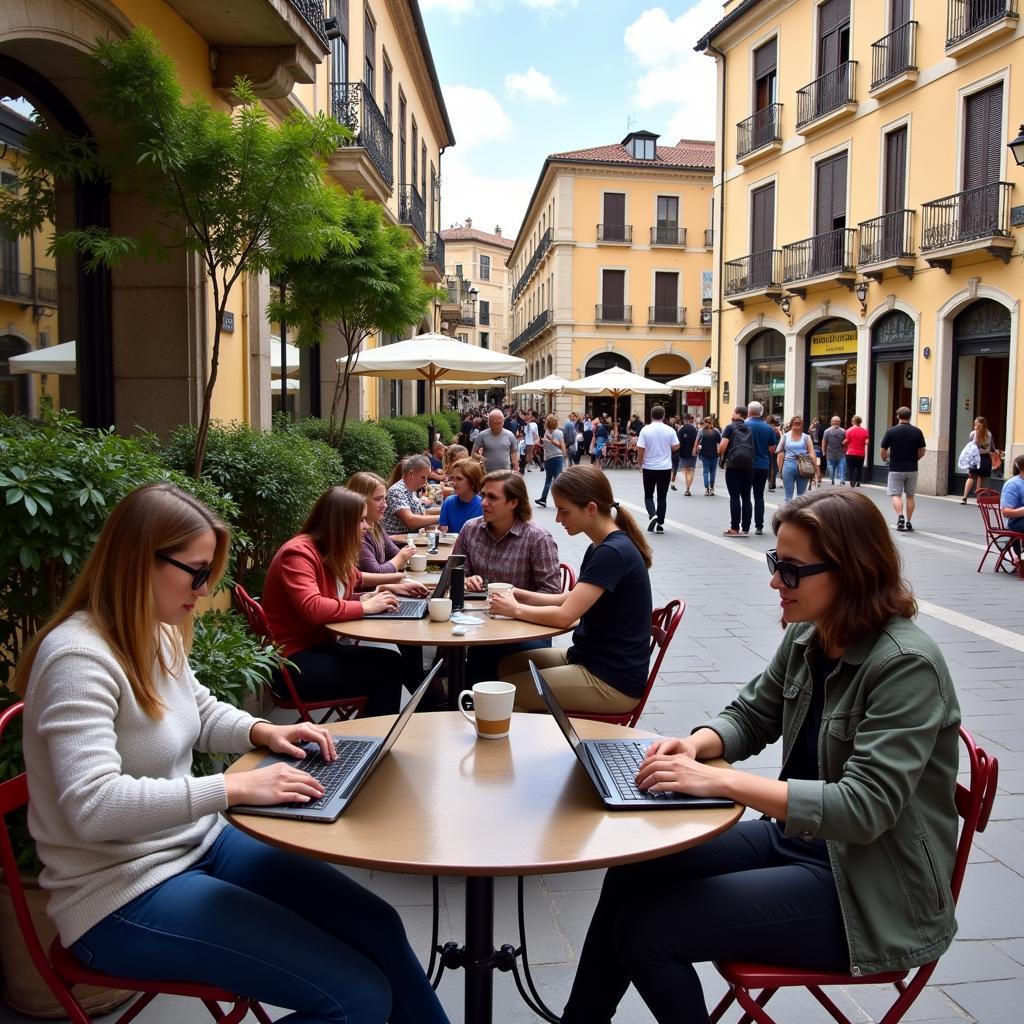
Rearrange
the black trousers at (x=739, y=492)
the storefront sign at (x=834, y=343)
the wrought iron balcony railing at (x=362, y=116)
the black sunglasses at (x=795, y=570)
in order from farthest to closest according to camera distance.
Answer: the storefront sign at (x=834, y=343) < the black trousers at (x=739, y=492) < the wrought iron balcony railing at (x=362, y=116) < the black sunglasses at (x=795, y=570)

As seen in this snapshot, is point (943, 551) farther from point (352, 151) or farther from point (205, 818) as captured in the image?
point (205, 818)

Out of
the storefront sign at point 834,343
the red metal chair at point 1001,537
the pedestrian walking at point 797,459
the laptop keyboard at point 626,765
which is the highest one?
the storefront sign at point 834,343

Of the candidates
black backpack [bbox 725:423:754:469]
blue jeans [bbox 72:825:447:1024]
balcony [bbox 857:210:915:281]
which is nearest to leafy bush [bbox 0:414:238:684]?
blue jeans [bbox 72:825:447:1024]

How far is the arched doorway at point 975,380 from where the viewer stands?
1914cm

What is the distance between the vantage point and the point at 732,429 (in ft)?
46.4

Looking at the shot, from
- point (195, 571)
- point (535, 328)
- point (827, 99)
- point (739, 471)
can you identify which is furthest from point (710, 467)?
point (535, 328)

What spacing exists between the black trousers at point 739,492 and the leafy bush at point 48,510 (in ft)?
37.2

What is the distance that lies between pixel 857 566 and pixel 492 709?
1051mm

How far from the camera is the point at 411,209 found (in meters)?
20.2

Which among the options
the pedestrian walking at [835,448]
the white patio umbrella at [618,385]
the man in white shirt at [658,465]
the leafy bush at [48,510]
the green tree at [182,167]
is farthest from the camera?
the white patio umbrella at [618,385]

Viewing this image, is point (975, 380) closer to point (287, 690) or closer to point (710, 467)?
point (710, 467)

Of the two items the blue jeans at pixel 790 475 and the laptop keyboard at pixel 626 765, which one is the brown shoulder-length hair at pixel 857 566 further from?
the blue jeans at pixel 790 475

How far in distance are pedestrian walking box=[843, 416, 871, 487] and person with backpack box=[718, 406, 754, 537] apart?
22.4ft

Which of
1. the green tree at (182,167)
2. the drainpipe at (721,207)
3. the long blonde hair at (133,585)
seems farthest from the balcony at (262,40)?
the drainpipe at (721,207)
